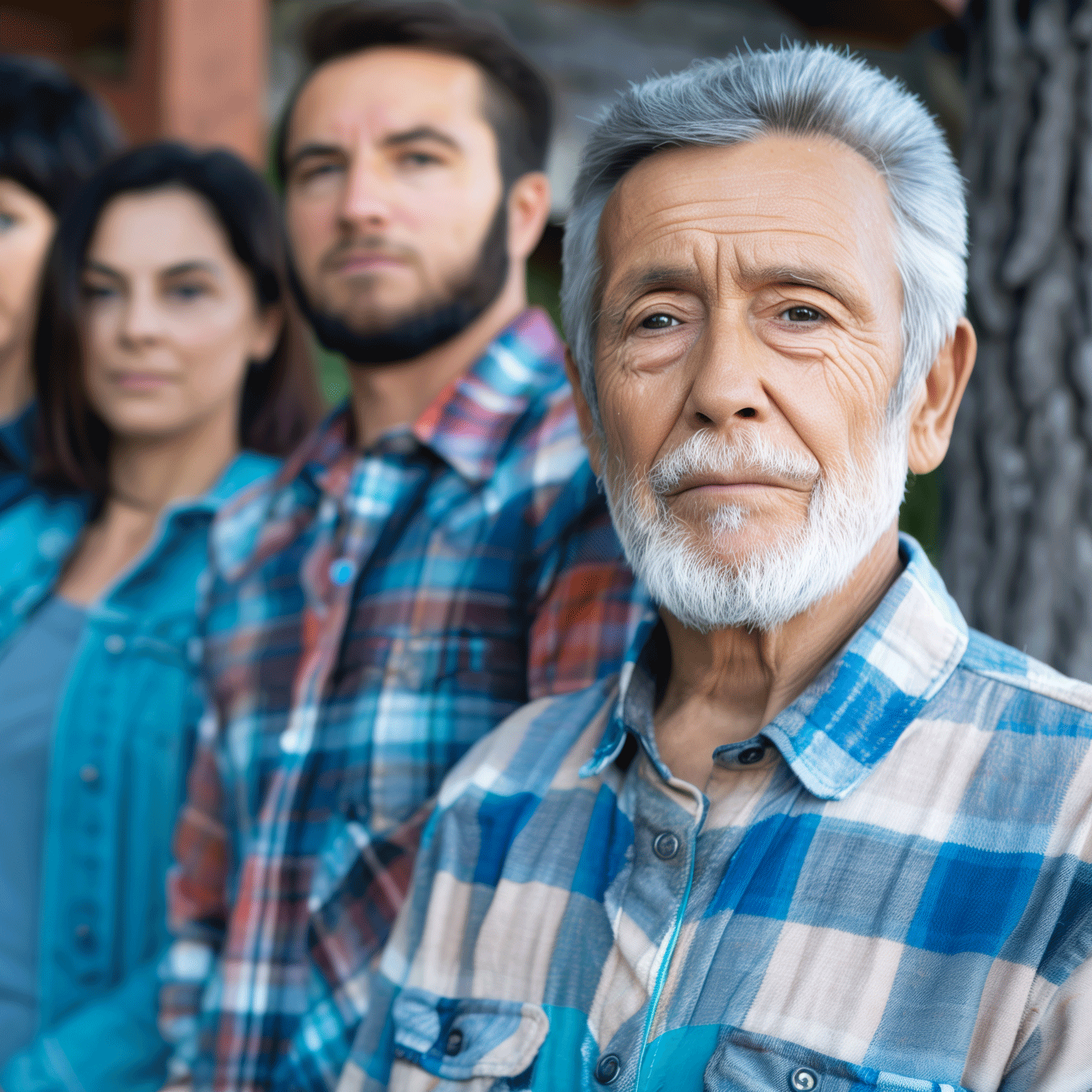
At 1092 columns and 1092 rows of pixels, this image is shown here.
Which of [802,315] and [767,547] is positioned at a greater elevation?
[802,315]

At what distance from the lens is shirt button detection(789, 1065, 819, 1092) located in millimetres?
1027

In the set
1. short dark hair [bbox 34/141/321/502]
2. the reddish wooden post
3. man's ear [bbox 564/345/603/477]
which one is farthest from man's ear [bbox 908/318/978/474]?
the reddish wooden post

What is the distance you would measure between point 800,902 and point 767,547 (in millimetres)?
362

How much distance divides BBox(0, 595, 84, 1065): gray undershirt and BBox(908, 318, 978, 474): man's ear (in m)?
1.87

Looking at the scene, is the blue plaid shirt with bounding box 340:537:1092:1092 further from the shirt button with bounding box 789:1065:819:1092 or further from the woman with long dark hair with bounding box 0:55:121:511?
the woman with long dark hair with bounding box 0:55:121:511

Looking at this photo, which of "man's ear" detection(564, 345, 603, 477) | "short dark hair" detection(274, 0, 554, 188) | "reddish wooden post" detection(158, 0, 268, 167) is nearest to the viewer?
"man's ear" detection(564, 345, 603, 477)

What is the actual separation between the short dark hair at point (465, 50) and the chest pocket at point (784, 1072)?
1625 millimetres

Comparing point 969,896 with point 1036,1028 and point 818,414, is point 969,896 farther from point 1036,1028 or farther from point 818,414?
point 818,414

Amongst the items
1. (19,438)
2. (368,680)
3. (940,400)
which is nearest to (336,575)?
(368,680)

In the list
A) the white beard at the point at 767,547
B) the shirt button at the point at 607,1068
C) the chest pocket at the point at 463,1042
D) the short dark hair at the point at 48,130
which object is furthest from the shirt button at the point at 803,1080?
the short dark hair at the point at 48,130

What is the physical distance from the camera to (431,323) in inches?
80.8

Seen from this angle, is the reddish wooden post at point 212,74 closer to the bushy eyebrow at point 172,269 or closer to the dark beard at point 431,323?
the bushy eyebrow at point 172,269

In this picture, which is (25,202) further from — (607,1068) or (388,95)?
(607,1068)

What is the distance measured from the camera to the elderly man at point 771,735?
1046 mm
